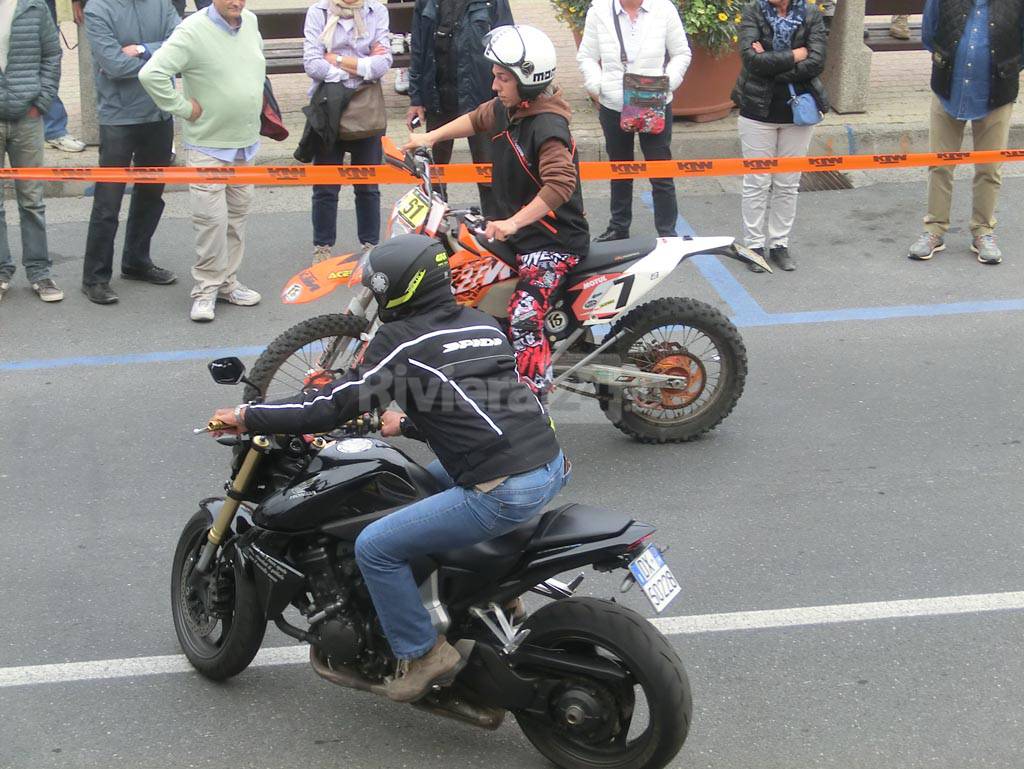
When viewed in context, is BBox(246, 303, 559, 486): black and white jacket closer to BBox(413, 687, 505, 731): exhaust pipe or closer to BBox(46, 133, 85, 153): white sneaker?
BBox(413, 687, 505, 731): exhaust pipe

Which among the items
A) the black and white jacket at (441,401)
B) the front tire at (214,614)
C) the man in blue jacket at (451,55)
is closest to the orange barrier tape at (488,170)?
the man in blue jacket at (451,55)

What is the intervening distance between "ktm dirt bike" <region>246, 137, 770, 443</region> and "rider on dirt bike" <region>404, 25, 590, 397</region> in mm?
110

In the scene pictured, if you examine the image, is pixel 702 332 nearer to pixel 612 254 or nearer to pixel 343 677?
pixel 612 254

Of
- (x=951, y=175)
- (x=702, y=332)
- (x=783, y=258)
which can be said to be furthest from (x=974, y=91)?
(x=702, y=332)

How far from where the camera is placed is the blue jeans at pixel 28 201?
8211mm

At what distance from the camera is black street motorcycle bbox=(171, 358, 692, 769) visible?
3977 millimetres

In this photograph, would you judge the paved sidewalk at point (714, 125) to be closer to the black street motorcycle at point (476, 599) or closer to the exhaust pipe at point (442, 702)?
the black street motorcycle at point (476, 599)

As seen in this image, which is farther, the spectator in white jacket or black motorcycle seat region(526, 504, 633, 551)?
the spectator in white jacket

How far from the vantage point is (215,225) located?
8047mm

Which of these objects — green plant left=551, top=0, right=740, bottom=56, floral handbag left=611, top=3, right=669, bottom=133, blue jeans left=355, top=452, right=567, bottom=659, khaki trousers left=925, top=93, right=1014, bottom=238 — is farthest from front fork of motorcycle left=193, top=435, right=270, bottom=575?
green plant left=551, top=0, right=740, bottom=56

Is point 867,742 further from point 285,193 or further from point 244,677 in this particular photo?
point 285,193

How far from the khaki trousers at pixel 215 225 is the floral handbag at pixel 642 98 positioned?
8.12 ft

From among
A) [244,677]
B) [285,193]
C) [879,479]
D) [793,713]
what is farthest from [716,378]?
[285,193]

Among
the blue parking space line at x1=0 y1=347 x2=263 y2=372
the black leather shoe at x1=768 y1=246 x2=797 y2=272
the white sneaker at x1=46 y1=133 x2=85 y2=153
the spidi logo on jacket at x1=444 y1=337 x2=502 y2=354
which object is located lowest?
the blue parking space line at x1=0 y1=347 x2=263 y2=372
